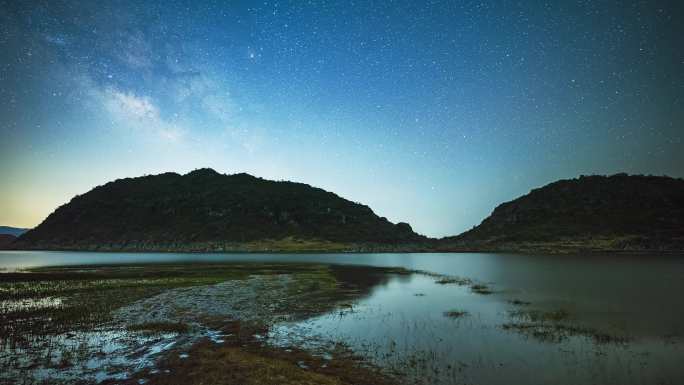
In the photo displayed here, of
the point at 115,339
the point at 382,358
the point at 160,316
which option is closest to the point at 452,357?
the point at 382,358

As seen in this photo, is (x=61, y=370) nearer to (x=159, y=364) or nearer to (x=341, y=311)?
(x=159, y=364)

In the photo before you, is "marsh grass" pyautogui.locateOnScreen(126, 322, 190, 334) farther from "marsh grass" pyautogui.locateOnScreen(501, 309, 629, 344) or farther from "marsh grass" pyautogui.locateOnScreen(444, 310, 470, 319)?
"marsh grass" pyautogui.locateOnScreen(501, 309, 629, 344)

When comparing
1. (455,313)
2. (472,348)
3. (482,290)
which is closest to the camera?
(472,348)

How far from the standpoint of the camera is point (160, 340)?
18594mm

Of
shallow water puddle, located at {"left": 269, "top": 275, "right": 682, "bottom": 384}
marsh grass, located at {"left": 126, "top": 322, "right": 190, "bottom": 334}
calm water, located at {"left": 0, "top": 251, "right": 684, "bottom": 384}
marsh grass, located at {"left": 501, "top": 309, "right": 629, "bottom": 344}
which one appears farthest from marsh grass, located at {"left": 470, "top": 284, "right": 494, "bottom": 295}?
marsh grass, located at {"left": 126, "top": 322, "right": 190, "bottom": 334}

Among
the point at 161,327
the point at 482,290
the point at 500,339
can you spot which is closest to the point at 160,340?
the point at 161,327

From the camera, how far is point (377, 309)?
2959cm

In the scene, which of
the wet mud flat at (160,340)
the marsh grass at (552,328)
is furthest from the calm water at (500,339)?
the wet mud flat at (160,340)

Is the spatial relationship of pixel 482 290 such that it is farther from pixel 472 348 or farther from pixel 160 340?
pixel 160 340

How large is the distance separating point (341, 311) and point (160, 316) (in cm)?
1343

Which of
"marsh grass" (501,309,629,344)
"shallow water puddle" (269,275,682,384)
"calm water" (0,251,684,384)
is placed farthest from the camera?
"marsh grass" (501,309,629,344)

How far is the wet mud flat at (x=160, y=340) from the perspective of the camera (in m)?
13.2

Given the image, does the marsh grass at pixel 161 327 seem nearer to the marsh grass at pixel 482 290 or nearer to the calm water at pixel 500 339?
the calm water at pixel 500 339

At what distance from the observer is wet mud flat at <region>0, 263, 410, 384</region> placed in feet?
43.3
